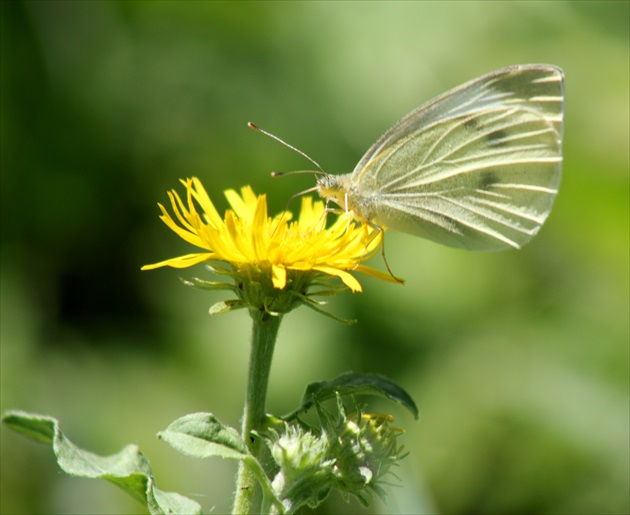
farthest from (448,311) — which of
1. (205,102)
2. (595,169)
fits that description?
(205,102)

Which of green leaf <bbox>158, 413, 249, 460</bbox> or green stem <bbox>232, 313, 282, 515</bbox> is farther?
green stem <bbox>232, 313, 282, 515</bbox>

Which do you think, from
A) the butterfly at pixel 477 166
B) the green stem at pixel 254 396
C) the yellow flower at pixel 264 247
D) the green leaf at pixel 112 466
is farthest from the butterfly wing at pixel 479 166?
the green leaf at pixel 112 466

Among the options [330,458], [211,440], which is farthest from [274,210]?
[211,440]

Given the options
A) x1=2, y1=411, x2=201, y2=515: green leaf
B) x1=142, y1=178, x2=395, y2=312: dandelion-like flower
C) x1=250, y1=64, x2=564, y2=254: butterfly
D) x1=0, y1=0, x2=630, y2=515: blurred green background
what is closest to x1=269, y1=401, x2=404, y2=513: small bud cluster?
x1=2, y1=411, x2=201, y2=515: green leaf

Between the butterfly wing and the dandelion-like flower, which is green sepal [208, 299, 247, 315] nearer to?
A: the dandelion-like flower

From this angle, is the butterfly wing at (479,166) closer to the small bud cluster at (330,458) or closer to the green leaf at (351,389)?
the green leaf at (351,389)

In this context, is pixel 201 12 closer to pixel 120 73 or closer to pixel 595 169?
pixel 120 73
